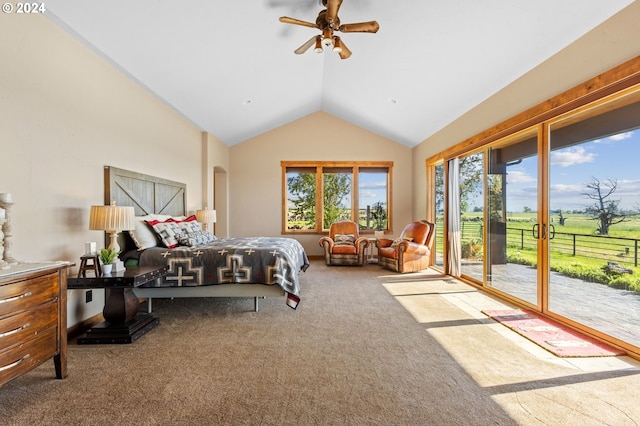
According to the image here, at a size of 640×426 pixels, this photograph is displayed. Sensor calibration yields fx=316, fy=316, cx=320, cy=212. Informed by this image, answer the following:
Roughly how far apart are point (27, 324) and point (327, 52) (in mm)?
4744

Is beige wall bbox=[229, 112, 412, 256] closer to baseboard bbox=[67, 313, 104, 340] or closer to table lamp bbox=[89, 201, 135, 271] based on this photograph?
baseboard bbox=[67, 313, 104, 340]

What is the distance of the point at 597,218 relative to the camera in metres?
2.99

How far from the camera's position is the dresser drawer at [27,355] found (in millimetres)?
1719

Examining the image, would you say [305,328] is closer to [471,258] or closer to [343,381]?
[343,381]

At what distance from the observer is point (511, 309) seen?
12.2 feet

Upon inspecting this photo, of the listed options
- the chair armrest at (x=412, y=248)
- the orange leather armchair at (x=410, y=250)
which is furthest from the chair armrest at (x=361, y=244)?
the chair armrest at (x=412, y=248)

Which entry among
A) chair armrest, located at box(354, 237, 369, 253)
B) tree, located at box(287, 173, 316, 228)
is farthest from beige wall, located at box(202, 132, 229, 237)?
chair armrest, located at box(354, 237, 369, 253)

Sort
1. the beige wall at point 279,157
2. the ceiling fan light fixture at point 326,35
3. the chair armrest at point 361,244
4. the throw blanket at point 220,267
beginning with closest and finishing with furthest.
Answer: the ceiling fan light fixture at point 326,35, the throw blanket at point 220,267, the chair armrest at point 361,244, the beige wall at point 279,157

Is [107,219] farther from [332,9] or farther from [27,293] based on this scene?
[332,9]

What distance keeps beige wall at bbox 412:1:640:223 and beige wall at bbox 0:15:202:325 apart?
4726mm

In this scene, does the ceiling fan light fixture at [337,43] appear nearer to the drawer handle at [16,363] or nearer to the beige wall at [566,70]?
the beige wall at [566,70]

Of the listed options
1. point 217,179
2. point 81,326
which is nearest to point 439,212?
point 217,179

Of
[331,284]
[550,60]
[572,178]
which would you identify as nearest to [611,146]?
[572,178]

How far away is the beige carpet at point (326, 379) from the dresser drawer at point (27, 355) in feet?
0.75
